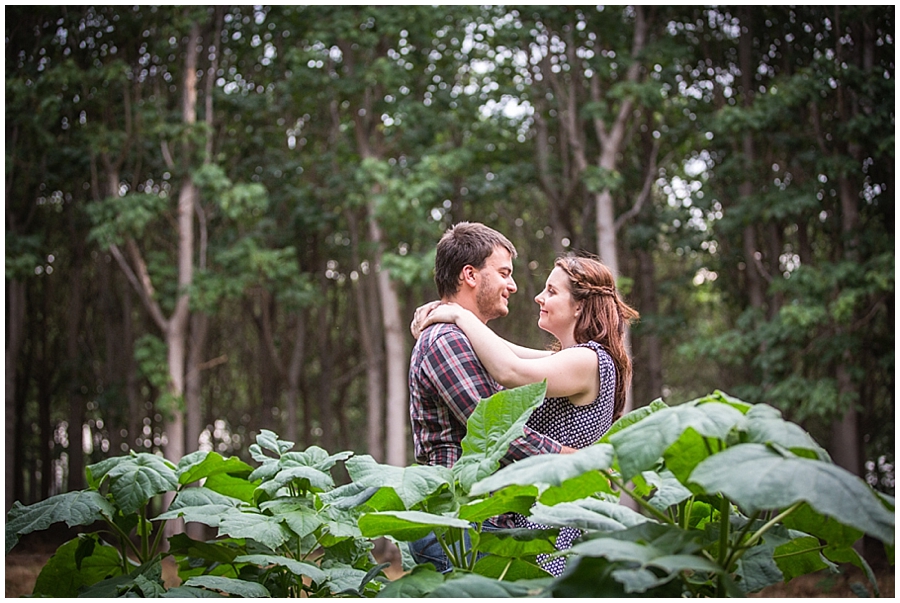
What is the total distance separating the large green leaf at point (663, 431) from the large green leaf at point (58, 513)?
0.96 metres

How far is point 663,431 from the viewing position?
0.99m

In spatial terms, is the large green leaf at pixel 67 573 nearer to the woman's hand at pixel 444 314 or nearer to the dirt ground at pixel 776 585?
the woman's hand at pixel 444 314

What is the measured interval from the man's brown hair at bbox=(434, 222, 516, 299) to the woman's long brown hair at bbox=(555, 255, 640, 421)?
23cm

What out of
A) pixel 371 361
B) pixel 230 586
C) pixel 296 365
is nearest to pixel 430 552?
pixel 230 586

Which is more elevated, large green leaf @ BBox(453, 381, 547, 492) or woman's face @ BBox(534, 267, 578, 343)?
woman's face @ BBox(534, 267, 578, 343)

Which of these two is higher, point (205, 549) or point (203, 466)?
point (203, 466)

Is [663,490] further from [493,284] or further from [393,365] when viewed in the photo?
[393,365]

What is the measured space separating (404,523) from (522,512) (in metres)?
0.18

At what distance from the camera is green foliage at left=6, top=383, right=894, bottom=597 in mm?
953

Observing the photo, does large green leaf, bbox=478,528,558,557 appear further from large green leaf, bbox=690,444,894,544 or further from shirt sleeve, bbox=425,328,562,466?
shirt sleeve, bbox=425,328,562,466

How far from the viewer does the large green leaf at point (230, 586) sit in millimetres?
1392

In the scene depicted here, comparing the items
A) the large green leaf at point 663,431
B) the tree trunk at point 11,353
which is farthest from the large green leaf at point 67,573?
the tree trunk at point 11,353

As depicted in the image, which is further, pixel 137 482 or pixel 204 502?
pixel 204 502

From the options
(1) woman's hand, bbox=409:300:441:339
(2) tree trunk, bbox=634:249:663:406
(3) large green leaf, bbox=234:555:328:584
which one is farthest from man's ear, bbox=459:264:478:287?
(2) tree trunk, bbox=634:249:663:406
